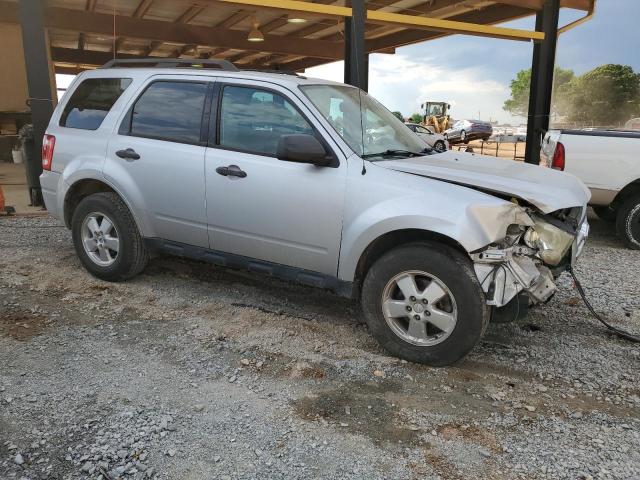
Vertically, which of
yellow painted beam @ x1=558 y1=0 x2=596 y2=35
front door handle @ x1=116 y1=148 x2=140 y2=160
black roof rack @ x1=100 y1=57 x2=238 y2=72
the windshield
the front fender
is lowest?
the front fender

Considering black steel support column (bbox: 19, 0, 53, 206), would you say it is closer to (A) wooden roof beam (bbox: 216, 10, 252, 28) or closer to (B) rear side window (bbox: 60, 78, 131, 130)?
(B) rear side window (bbox: 60, 78, 131, 130)

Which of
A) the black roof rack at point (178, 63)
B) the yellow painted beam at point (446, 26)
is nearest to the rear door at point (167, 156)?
the black roof rack at point (178, 63)

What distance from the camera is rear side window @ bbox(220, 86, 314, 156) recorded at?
3.93 metres

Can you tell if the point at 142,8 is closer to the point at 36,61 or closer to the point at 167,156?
the point at 36,61

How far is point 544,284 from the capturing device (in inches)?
135

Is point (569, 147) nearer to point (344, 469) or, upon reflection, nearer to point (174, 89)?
point (174, 89)

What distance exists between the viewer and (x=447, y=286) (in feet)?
10.8

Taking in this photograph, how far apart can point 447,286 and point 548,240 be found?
0.79 meters

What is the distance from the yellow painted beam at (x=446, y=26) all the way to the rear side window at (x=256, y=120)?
17.6 feet

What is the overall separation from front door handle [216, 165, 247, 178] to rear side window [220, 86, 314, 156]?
0.17 meters

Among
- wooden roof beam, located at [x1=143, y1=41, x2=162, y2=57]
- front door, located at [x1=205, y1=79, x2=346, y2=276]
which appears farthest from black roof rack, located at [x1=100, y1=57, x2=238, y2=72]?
wooden roof beam, located at [x1=143, y1=41, x2=162, y2=57]

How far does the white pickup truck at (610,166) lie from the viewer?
644 centimetres

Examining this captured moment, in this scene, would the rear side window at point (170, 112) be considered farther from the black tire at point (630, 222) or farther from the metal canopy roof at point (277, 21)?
the black tire at point (630, 222)

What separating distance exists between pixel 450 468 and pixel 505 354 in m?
1.43
